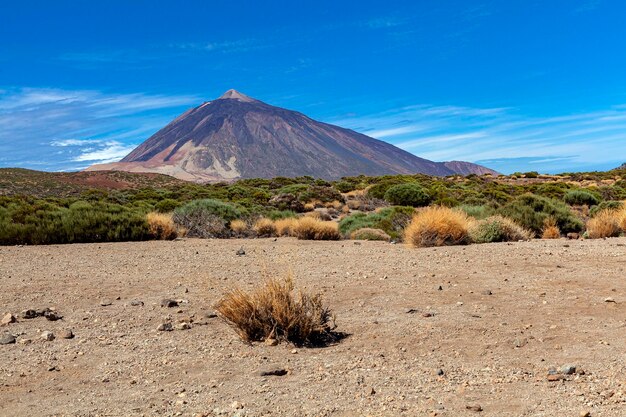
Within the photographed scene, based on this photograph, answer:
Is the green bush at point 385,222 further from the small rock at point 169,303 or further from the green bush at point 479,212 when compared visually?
the small rock at point 169,303

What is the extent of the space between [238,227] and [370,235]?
4417mm

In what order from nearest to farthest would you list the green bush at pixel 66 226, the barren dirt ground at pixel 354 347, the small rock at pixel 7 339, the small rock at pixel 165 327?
the barren dirt ground at pixel 354 347
the small rock at pixel 7 339
the small rock at pixel 165 327
the green bush at pixel 66 226

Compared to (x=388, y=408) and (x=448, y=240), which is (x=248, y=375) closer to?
(x=388, y=408)

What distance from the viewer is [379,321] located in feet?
20.4

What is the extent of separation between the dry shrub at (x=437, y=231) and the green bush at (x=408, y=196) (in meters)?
16.8

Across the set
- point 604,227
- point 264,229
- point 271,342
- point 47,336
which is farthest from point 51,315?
point 604,227

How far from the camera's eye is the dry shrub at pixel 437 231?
1229 centimetres

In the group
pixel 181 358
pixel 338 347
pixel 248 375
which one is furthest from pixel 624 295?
pixel 181 358

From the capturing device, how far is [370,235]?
15.2 m

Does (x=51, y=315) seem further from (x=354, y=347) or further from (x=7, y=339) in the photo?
(x=354, y=347)

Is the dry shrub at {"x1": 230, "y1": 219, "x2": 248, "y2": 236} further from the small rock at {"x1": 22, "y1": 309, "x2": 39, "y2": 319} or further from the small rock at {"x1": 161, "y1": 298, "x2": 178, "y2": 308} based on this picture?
the small rock at {"x1": 22, "y1": 309, "x2": 39, "y2": 319}

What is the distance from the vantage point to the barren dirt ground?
4.06 m

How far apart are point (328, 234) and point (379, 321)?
9194 millimetres

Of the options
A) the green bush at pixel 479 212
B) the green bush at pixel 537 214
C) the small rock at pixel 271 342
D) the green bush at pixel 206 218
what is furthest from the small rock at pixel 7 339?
the green bush at pixel 479 212
